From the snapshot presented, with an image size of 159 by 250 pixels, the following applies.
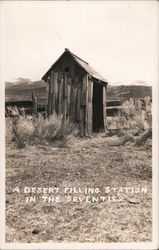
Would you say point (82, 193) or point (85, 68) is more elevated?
point (85, 68)

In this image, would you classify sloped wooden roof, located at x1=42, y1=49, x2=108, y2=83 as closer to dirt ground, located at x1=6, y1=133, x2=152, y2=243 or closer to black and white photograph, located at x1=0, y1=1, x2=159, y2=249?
black and white photograph, located at x1=0, y1=1, x2=159, y2=249

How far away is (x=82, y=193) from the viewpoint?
2.05 m

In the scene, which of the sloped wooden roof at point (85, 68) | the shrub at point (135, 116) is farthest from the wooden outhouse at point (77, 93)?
the shrub at point (135, 116)

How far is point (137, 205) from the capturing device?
203cm

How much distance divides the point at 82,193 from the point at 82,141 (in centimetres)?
29

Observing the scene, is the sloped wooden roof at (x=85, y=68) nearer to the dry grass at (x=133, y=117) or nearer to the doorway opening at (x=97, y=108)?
the doorway opening at (x=97, y=108)

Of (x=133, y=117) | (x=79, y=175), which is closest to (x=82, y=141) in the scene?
(x=79, y=175)

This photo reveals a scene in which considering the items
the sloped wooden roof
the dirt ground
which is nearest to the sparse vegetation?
the dirt ground

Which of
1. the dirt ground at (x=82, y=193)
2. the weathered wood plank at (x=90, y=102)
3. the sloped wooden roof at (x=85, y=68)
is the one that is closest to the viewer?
the dirt ground at (x=82, y=193)

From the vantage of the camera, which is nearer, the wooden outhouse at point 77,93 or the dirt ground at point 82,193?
the dirt ground at point 82,193

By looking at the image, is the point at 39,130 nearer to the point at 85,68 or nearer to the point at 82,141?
the point at 82,141

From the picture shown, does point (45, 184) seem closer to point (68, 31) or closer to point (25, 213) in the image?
point (25, 213)

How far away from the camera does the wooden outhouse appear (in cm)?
214

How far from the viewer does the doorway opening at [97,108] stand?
2.15 metres
